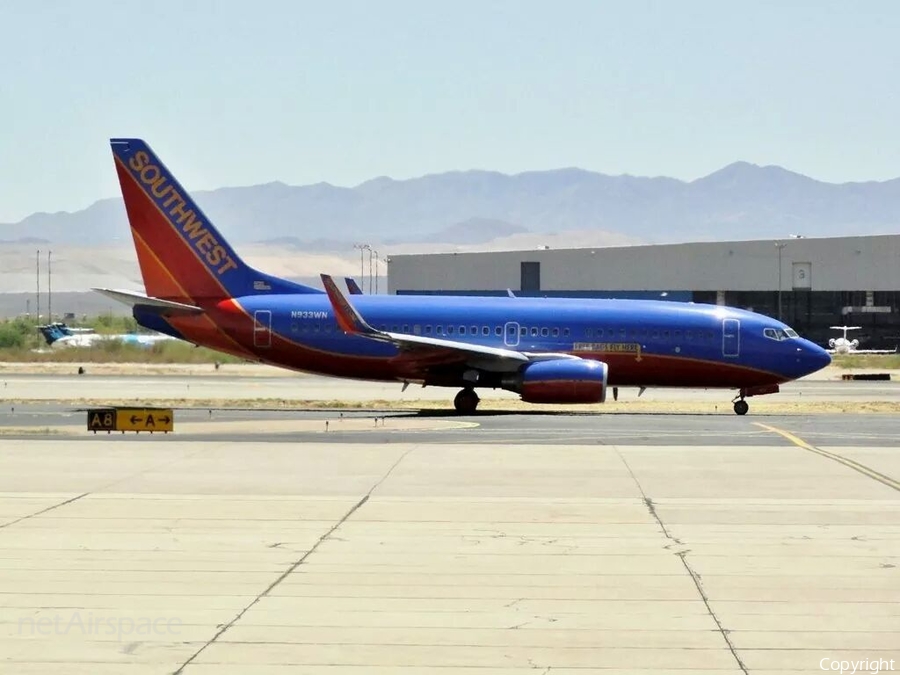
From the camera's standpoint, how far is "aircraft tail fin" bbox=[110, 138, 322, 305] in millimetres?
42000

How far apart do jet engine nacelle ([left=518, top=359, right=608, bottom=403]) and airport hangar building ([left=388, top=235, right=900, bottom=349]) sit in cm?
6086

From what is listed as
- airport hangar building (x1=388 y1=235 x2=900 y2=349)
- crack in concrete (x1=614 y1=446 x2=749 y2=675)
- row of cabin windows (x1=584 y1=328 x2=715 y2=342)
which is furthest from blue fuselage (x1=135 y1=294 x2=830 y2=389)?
airport hangar building (x1=388 y1=235 x2=900 y2=349)

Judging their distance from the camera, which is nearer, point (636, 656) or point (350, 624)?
point (636, 656)

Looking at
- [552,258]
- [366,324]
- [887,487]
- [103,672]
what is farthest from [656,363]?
[552,258]

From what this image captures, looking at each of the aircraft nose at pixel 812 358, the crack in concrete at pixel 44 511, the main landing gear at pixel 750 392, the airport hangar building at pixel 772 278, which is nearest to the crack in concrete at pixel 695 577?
the crack in concrete at pixel 44 511

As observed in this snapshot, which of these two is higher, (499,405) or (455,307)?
(455,307)

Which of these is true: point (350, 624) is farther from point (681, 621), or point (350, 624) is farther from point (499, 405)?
point (499, 405)

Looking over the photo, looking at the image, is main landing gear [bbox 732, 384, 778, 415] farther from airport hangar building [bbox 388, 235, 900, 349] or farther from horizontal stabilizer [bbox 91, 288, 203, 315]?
airport hangar building [bbox 388, 235, 900, 349]

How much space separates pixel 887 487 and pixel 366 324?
21.0 meters

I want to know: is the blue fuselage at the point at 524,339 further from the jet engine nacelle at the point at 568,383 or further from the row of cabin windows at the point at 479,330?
the jet engine nacelle at the point at 568,383

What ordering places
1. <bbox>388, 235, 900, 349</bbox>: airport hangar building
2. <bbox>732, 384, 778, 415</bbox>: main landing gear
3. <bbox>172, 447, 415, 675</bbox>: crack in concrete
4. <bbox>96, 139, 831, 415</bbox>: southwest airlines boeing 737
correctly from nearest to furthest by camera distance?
<bbox>172, 447, 415, 675</bbox>: crack in concrete, <bbox>96, 139, 831, 415</bbox>: southwest airlines boeing 737, <bbox>732, 384, 778, 415</bbox>: main landing gear, <bbox>388, 235, 900, 349</bbox>: airport hangar building

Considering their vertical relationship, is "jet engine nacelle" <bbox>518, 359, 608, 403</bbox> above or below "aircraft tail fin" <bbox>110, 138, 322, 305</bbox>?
below

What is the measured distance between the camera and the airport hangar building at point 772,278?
323ft

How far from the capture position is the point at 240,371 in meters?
66.4
